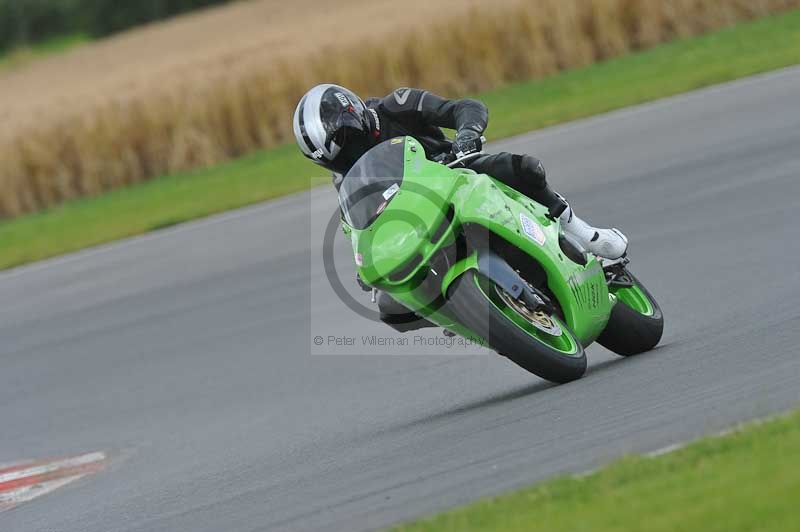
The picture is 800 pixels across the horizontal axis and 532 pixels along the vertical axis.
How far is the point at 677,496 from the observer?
14.4 ft

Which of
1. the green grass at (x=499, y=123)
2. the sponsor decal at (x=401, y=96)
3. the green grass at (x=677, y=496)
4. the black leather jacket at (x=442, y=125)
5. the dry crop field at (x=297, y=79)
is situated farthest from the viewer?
the dry crop field at (x=297, y=79)

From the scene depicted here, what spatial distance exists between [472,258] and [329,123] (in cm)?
102

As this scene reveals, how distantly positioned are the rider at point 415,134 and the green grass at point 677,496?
2430 millimetres

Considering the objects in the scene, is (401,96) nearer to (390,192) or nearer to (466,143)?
(466,143)

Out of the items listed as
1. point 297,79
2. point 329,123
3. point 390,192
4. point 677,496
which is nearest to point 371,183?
point 390,192

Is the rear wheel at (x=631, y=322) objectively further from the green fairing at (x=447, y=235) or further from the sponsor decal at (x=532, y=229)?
the sponsor decal at (x=532, y=229)

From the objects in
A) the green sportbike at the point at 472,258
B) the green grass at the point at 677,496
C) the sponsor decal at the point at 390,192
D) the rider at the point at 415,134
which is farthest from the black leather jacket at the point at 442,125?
the green grass at the point at 677,496

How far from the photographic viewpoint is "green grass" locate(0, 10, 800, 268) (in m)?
16.8

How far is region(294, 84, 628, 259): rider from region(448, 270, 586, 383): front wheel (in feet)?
2.53

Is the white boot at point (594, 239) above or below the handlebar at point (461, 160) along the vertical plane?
below

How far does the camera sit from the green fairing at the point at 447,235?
6.42 m

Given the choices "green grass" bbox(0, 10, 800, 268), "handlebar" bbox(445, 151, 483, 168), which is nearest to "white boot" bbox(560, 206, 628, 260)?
"handlebar" bbox(445, 151, 483, 168)

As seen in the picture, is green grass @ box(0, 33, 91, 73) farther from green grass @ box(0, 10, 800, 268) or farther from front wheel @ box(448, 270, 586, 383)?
front wheel @ box(448, 270, 586, 383)

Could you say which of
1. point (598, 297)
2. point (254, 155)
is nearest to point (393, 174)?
point (598, 297)
